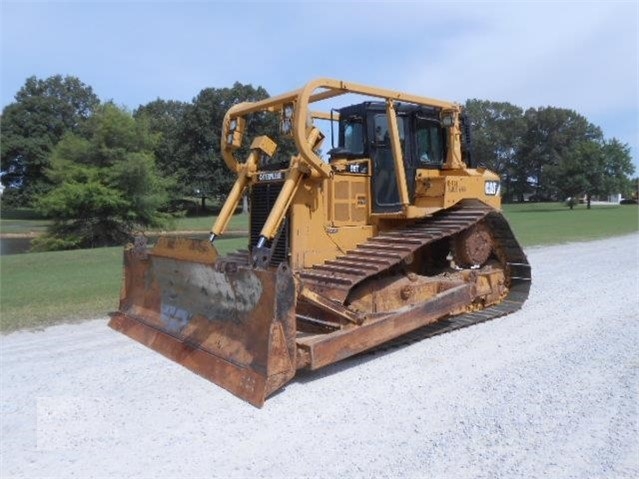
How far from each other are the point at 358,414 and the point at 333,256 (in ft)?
9.07

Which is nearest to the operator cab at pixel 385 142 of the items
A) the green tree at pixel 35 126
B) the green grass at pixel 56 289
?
the green grass at pixel 56 289

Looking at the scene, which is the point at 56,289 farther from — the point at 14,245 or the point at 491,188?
the point at 14,245

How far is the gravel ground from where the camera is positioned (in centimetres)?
395

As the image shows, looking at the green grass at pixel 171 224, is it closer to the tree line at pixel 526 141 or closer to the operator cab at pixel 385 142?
the operator cab at pixel 385 142

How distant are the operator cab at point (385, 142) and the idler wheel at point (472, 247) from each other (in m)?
0.93

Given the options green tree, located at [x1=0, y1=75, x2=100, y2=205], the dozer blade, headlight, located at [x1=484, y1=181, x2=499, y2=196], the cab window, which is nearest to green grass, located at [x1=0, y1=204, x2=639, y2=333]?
the dozer blade

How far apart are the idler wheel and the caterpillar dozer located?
23mm

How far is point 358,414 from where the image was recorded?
4.73 metres

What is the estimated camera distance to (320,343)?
5.45 meters

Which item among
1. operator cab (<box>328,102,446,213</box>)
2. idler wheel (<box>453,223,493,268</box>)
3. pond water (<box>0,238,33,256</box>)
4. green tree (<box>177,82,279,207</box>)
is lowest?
pond water (<box>0,238,33,256</box>)

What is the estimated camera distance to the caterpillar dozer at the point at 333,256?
549cm

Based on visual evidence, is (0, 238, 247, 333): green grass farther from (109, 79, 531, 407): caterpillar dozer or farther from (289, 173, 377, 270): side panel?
(289, 173, 377, 270): side panel

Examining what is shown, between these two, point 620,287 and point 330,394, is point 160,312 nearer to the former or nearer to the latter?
point 330,394

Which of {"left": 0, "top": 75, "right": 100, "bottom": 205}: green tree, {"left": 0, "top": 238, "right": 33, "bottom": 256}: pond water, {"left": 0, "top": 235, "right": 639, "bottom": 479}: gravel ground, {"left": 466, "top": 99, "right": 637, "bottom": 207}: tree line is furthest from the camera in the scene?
{"left": 466, "top": 99, "right": 637, "bottom": 207}: tree line
